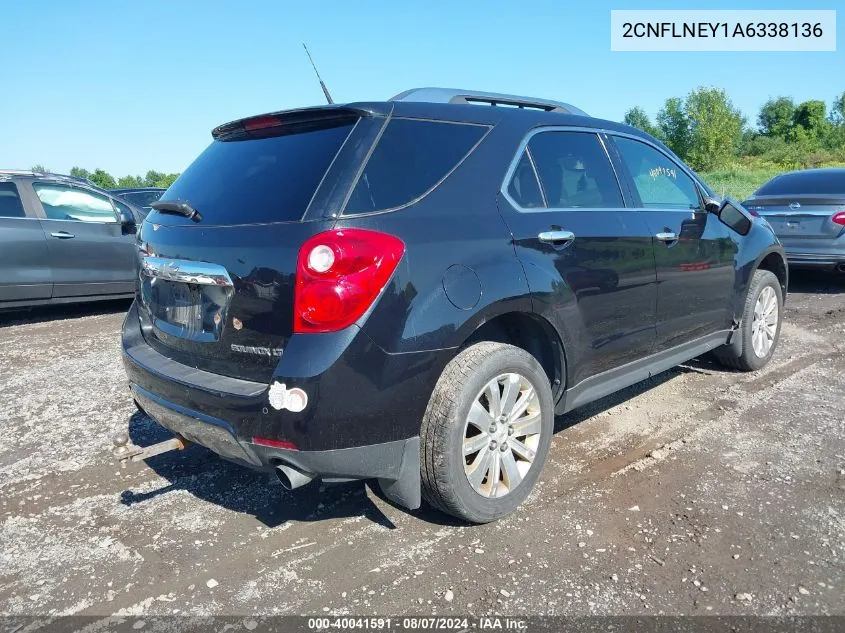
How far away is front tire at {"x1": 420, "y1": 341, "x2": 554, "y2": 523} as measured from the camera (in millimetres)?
2619

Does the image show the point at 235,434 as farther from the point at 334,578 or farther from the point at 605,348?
the point at 605,348

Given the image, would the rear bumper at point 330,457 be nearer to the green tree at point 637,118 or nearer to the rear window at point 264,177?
the rear window at point 264,177

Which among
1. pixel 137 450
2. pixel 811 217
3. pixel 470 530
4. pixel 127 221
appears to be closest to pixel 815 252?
pixel 811 217

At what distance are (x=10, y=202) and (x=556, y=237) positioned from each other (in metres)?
6.60

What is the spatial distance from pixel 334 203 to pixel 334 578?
143cm

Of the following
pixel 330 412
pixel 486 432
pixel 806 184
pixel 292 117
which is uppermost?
pixel 292 117

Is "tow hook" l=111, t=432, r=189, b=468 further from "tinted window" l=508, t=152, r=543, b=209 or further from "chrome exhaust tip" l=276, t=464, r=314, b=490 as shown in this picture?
"tinted window" l=508, t=152, r=543, b=209

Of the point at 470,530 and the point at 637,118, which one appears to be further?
the point at 637,118

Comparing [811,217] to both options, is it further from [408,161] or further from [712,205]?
[408,161]

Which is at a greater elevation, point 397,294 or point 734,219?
point 734,219

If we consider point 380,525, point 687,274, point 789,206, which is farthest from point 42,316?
point 789,206

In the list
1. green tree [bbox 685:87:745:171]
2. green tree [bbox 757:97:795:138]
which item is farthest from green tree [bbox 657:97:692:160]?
green tree [bbox 757:97:795:138]

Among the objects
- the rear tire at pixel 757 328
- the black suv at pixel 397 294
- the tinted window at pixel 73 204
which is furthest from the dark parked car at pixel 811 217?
the tinted window at pixel 73 204

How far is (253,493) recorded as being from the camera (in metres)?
3.29
